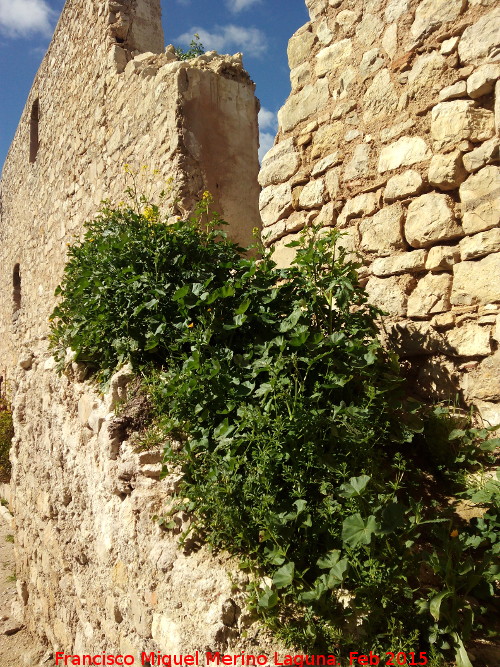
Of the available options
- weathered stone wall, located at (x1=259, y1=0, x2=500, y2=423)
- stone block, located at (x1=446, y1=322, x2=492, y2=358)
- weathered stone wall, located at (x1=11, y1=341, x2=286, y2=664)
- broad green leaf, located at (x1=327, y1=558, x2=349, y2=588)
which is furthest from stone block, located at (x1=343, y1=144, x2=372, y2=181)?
broad green leaf, located at (x1=327, y1=558, x2=349, y2=588)

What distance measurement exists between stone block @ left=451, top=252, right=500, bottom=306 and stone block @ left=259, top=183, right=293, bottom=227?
134 centimetres

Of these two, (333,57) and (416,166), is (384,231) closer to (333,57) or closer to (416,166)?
(416,166)

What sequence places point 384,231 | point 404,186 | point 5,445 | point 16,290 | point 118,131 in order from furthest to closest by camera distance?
point 16,290
point 5,445
point 118,131
point 384,231
point 404,186

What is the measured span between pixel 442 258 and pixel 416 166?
1.73 ft

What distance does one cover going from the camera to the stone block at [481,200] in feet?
8.51

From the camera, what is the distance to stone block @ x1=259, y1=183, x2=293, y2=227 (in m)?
3.73

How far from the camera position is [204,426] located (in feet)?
7.95

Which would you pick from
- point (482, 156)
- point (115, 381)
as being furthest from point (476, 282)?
point (115, 381)

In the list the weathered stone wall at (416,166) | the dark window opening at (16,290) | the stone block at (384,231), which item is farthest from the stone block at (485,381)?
the dark window opening at (16,290)

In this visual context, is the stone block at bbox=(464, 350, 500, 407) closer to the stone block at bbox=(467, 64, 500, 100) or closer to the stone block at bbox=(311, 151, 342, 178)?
the stone block at bbox=(467, 64, 500, 100)

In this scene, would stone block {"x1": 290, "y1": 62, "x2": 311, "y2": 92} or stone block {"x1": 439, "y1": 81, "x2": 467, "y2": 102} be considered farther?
stone block {"x1": 290, "y1": 62, "x2": 311, "y2": 92}

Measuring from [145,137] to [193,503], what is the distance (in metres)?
3.79

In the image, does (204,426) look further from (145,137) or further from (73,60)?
(73,60)

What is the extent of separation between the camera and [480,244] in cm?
264
